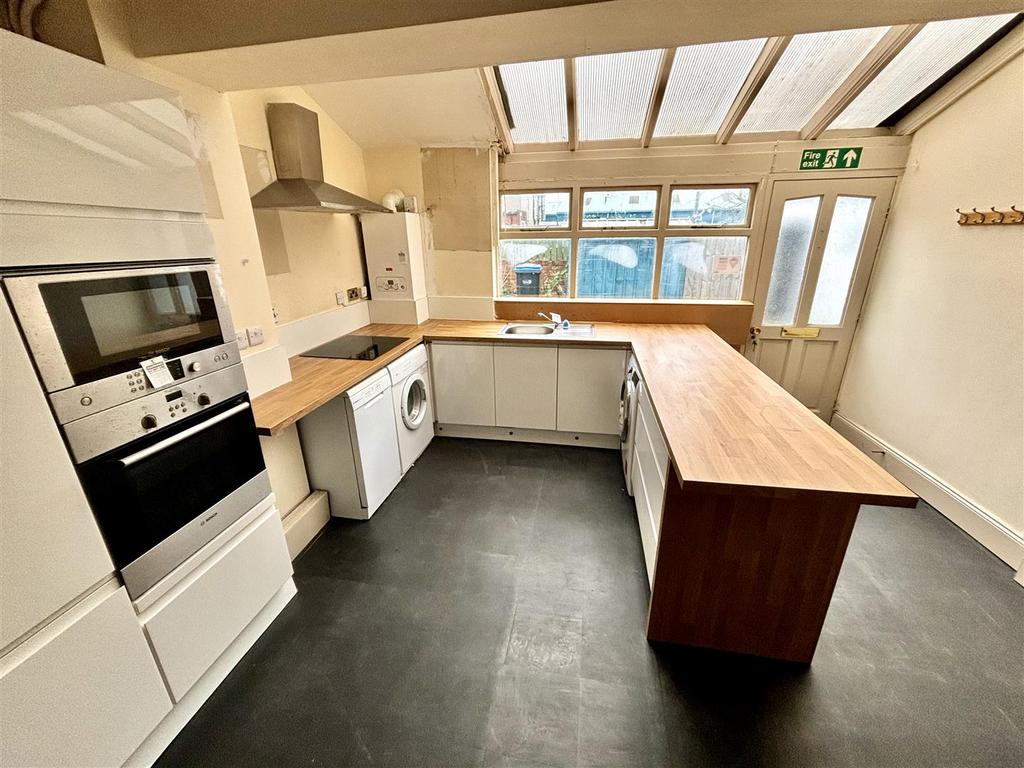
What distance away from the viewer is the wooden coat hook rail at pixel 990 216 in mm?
2018

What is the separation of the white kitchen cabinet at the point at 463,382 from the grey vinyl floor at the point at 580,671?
112 centimetres

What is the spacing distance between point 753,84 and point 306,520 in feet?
11.9

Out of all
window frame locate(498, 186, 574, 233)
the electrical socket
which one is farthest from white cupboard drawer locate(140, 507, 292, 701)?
window frame locate(498, 186, 574, 233)

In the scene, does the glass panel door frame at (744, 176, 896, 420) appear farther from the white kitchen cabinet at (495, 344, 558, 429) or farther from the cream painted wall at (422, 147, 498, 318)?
the cream painted wall at (422, 147, 498, 318)

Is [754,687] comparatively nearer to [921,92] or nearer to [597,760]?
[597,760]

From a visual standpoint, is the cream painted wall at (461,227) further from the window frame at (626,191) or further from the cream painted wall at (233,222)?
the cream painted wall at (233,222)

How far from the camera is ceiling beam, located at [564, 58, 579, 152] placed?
236cm

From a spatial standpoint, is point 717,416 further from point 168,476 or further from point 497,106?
point 497,106

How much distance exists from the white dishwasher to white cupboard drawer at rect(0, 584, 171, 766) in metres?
1.09

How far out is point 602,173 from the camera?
315cm

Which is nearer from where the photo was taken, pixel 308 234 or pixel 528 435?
pixel 308 234

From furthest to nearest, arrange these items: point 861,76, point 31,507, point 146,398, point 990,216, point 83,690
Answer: point 861,76 < point 990,216 < point 146,398 < point 83,690 < point 31,507

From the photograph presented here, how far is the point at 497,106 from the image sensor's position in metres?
2.69

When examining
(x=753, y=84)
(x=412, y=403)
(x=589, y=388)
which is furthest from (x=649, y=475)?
(x=753, y=84)
